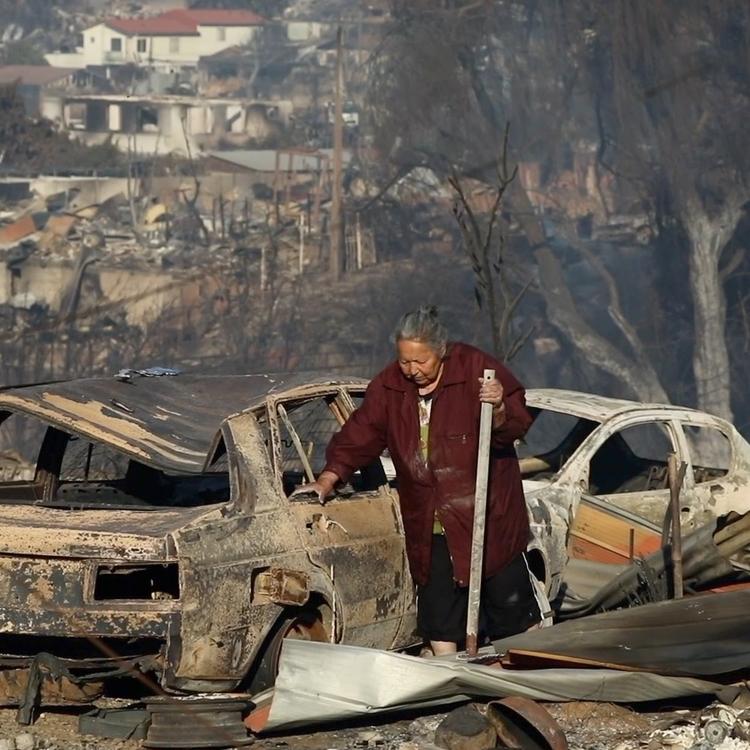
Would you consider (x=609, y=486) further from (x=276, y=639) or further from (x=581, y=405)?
(x=276, y=639)

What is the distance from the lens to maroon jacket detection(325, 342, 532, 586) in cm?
710

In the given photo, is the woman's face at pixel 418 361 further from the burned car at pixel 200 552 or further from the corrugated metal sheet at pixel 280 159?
the corrugated metal sheet at pixel 280 159

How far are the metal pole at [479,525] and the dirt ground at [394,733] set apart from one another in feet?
1.37

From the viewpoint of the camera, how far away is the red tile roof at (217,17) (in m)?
86.5

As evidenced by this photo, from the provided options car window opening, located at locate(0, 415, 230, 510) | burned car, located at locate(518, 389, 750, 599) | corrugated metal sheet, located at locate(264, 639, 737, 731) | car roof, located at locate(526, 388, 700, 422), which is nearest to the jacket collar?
corrugated metal sheet, located at locate(264, 639, 737, 731)

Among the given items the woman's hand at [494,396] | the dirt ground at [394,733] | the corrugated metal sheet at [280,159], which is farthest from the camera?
the corrugated metal sheet at [280,159]

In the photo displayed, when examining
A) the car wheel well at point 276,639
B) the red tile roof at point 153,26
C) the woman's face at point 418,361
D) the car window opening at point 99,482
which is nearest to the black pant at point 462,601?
the car wheel well at point 276,639

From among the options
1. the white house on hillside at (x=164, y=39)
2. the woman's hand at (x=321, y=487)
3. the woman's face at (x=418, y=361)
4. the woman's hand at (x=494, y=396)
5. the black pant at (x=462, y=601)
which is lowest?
the black pant at (x=462, y=601)

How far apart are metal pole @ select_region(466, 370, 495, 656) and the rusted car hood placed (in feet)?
3.58

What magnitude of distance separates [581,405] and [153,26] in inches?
3176

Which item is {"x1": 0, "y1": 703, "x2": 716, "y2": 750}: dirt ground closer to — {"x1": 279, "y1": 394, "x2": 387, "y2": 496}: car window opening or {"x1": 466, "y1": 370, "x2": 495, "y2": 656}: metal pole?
{"x1": 466, "y1": 370, "x2": 495, "y2": 656}: metal pole

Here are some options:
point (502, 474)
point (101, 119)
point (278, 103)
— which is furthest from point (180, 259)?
point (502, 474)

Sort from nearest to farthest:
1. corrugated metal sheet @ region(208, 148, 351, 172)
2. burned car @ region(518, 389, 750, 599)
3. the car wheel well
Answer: the car wheel well → burned car @ region(518, 389, 750, 599) → corrugated metal sheet @ region(208, 148, 351, 172)

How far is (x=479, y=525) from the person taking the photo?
276 inches
